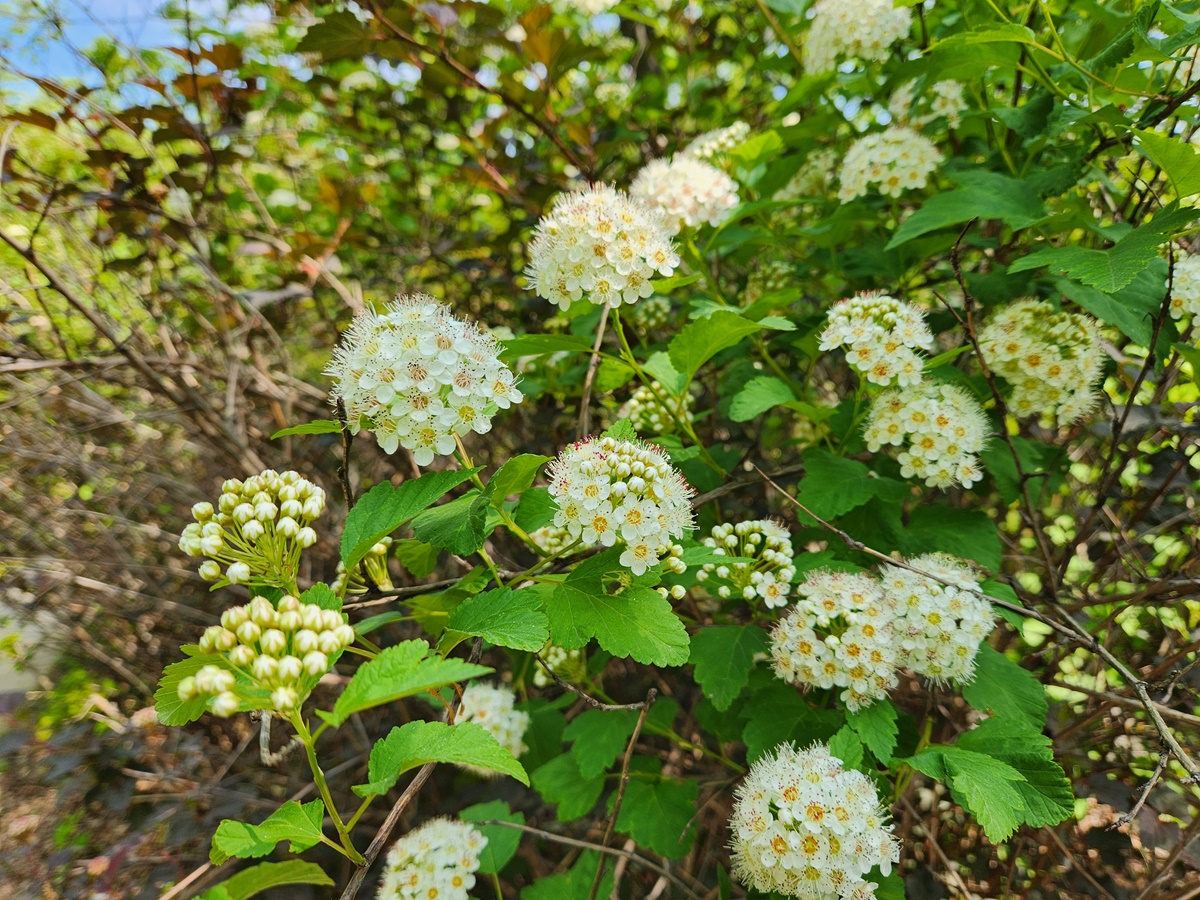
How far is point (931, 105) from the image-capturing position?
2160 millimetres

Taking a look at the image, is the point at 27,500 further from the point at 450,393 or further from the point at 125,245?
the point at 450,393

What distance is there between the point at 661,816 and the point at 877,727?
73 cm

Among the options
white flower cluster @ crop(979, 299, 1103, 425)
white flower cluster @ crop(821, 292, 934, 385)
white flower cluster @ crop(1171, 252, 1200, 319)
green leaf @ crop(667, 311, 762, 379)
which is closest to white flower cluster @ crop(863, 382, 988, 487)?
white flower cluster @ crop(821, 292, 934, 385)

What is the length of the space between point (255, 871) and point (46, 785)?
2907 mm

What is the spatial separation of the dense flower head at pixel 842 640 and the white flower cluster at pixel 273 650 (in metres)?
0.96

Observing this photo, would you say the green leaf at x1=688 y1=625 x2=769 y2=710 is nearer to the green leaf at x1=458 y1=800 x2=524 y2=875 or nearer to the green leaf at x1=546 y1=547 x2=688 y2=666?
the green leaf at x1=546 y1=547 x2=688 y2=666

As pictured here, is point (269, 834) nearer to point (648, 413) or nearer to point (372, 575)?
point (372, 575)

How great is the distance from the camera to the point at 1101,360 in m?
1.72

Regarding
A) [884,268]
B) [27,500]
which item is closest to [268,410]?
[27,500]

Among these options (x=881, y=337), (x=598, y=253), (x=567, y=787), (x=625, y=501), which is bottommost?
(x=567, y=787)

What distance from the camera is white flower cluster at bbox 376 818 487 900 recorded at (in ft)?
5.38

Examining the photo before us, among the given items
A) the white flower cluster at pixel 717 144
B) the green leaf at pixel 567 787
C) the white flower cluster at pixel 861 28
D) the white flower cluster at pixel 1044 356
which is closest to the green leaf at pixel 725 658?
the green leaf at pixel 567 787

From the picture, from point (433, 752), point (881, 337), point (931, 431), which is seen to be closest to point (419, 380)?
point (433, 752)

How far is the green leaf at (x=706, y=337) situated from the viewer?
4.96 ft
